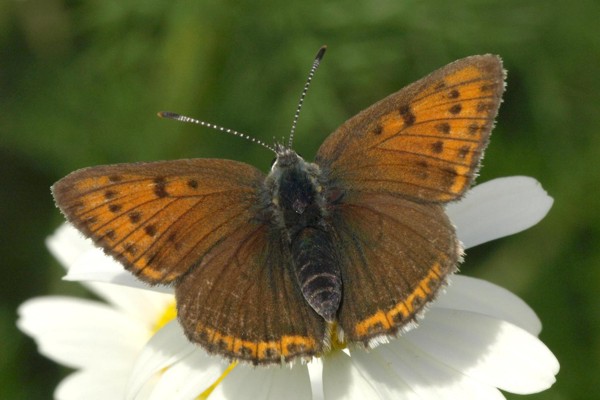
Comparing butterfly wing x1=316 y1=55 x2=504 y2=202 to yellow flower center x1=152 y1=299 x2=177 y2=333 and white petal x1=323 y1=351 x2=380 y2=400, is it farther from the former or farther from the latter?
yellow flower center x1=152 y1=299 x2=177 y2=333

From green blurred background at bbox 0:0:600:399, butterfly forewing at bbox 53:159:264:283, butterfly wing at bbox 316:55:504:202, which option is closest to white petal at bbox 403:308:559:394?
butterfly wing at bbox 316:55:504:202

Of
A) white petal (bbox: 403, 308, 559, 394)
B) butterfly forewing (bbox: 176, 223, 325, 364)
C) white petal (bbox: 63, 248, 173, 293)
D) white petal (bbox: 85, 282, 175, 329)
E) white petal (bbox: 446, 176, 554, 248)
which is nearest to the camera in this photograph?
butterfly forewing (bbox: 176, 223, 325, 364)

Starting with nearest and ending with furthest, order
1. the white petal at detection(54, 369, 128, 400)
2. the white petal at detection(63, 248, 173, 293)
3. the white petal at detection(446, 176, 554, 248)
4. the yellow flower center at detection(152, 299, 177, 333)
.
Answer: the white petal at detection(63, 248, 173, 293), the white petal at detection(446, 176, 554, 248), the white petal at detection(54, 369, 128, 400), the yellow flower center at detection(152, 299, 177, 333)


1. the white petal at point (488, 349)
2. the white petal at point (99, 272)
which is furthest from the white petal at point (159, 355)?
the white petal at point (488, 349)

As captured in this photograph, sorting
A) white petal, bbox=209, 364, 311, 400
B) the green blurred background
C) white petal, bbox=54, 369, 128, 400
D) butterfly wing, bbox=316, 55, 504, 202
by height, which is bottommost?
white petal, bbox=209, 364, 311, 400

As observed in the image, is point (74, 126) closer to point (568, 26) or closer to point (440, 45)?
point (440, 45)
